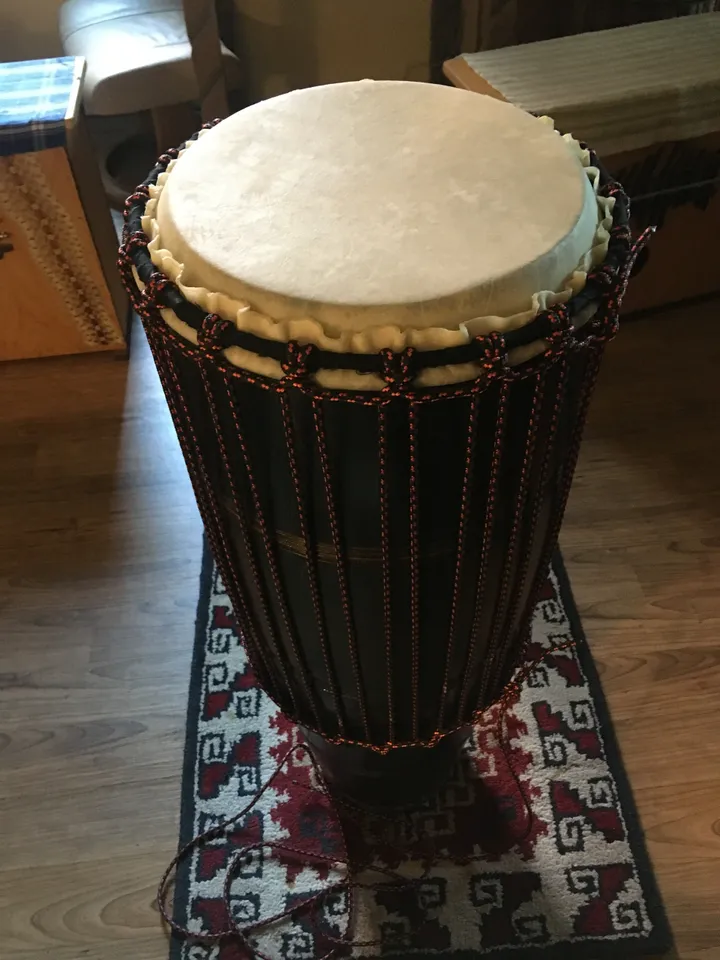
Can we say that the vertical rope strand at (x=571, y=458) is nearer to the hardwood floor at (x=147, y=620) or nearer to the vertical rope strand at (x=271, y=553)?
the vertical rope strand at (x=271, y=553)

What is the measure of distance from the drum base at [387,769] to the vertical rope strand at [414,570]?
0.10 m

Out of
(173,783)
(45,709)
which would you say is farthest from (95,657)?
(173,783)

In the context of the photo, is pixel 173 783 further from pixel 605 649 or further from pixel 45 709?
pixel 605 649

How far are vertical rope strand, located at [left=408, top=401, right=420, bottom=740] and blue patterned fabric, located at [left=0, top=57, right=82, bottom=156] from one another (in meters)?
1.16

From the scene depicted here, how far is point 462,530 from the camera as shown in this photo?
2.23 ft

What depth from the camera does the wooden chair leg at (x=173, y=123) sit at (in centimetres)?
188

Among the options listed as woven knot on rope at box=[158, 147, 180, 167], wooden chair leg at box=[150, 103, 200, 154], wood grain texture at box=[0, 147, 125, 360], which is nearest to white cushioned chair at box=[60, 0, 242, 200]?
wooden chair leg at box=[150, 103, 200, 154]

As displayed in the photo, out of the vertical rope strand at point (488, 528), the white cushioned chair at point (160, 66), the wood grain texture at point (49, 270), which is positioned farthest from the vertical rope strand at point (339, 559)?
the white cushioned chair at point (160, 66)

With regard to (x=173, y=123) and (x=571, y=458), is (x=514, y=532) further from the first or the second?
(x=173, y=123)

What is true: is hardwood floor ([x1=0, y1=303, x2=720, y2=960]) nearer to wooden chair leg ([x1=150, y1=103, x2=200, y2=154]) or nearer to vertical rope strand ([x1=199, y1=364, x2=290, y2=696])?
vertical rope strand ([x1=199, y1=364, x2=290, y2=696])

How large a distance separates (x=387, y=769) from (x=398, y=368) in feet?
2.08

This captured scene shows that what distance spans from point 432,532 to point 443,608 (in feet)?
0.37

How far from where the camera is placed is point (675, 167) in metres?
1.52

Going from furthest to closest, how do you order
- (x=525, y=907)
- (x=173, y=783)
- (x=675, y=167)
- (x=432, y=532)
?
(x=675, y=167) < (x=173, y=783) < (x=525, y=907) < (x=432, y=532)
